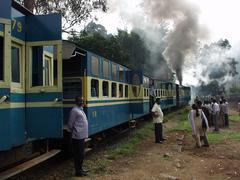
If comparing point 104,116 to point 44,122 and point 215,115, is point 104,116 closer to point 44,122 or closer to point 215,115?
point 44,122

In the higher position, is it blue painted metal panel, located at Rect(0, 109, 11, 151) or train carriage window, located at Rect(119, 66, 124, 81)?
train carriage window, located at Rect(119, 66, 124, 81)

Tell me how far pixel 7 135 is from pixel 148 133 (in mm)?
11527

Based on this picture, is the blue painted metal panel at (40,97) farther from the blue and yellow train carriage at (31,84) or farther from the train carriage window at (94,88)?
the train carriage window at (94,88)

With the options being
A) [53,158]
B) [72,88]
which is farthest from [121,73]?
[53,158]

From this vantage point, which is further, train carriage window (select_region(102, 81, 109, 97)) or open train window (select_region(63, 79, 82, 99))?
train carriage window (select_region(102, 81, 109, 97))

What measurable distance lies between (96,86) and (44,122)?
4.41 metres

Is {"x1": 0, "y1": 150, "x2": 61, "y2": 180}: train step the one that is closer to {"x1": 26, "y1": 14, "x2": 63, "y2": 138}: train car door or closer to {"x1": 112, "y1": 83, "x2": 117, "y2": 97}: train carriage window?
{"x1": 26, "y1": 14, "x2": 63, "y2": 138}: train car door

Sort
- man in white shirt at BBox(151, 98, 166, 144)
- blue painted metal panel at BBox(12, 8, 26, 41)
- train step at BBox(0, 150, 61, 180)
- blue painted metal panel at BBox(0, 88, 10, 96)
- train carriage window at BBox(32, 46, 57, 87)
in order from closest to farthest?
blue painted metal panel at BBox(0, 88, 10, 96) < train step at BBox(0, 150, 61, 180) < blue painted metal panel at BBox(12, 8, 26, 41) < train carriage window at BBox(32, 46, 57, 87) < man in white shirt at BBox(151, 98, 166, 144)

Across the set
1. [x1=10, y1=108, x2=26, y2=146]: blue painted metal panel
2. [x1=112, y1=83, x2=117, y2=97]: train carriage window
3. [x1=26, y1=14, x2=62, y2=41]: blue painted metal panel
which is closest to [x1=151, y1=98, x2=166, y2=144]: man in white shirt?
[x1=112, y1=83, x2=117, y2=97]: train carriage window

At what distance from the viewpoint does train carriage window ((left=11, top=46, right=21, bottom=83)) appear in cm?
652

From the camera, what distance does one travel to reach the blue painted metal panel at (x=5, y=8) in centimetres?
590

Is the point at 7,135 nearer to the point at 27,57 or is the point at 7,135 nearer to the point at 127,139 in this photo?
the point at 27,57

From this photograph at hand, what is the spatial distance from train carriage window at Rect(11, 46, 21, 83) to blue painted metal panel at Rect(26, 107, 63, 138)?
677 millimetres

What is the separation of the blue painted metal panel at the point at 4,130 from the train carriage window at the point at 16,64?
73 centimetres
